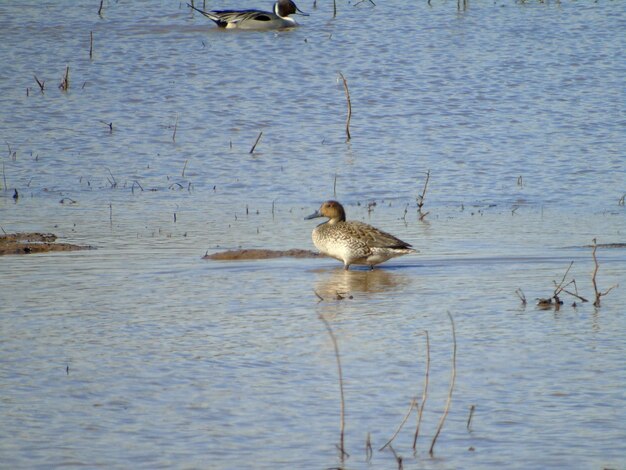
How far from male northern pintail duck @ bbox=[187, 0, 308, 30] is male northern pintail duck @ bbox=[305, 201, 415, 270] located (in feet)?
47.9

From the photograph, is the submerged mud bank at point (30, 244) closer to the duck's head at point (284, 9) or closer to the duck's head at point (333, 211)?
the duck's head at point (333, 211)

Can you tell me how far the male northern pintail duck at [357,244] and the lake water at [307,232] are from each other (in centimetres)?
17

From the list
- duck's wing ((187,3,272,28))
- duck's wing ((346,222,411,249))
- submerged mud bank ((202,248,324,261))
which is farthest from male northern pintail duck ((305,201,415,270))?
duck's wing ((187,3,272,28))

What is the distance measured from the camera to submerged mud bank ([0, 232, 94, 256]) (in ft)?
35.8

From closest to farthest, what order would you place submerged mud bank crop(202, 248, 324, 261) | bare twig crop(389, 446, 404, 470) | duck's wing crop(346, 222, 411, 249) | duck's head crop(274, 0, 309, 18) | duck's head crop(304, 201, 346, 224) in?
1. bare twig crop(389, 446, 404, 470)
2. duck's wing crop(346, 222, 411, 249)
3. submerged mud bank crop(202, 248, 324, 261)
4. duck's head crop(304, 201, 346, 224)
5. duck's head crop(274, 0, 309, 18)

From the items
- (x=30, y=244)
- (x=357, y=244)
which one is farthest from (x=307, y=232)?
(x=30, y=244)

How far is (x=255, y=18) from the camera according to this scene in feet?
82.6

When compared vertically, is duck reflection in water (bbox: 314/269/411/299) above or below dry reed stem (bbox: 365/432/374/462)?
below

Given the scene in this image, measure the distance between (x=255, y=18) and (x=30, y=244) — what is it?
48.6 feet

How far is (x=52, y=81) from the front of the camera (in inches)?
781

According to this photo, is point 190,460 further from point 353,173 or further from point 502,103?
point 502,103

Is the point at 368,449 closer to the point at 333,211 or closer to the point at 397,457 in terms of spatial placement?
the point at 397,457

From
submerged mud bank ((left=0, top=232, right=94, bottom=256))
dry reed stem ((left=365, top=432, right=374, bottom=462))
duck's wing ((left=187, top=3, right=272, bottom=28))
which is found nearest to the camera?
dry reed stem ((left=365, top=432, right=374, bottom=462))

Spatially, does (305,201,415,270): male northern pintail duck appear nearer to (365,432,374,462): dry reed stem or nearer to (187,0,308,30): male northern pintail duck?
(365,432,374,462): dry reed stem
